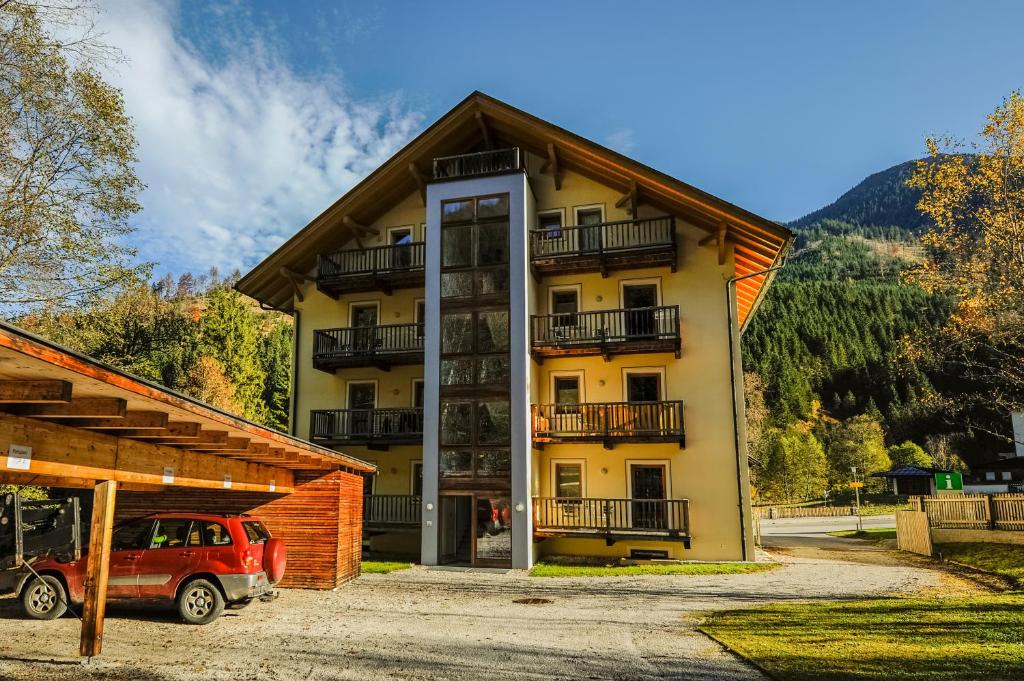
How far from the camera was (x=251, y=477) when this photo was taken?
12.0 m

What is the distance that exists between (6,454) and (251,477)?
5891 millimetres

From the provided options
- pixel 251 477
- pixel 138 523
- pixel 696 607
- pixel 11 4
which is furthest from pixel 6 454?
pixel 11 4

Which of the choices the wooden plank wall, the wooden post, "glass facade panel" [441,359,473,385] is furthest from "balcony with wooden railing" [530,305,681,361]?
the wooden post

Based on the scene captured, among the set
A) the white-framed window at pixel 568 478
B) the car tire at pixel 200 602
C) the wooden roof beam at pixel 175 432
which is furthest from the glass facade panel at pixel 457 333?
the wooden roof beam at pixel 175 432

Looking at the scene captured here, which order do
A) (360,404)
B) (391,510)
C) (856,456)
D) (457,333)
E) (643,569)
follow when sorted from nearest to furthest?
(643,569) < (457,333) < (391,510) < (360,404) < (856,456)

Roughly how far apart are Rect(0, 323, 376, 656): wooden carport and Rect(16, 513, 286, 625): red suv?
2.85ft

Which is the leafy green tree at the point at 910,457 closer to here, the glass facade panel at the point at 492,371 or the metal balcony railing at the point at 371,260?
the glass facade panel at the point at 492,371

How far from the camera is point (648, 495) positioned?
1972 cm

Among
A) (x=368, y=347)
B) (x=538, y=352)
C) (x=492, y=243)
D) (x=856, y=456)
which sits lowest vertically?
(x=856, y=456)

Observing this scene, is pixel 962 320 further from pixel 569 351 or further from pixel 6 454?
pixel 6 454

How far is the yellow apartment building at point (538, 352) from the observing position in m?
19.0

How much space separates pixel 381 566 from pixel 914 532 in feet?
56.6

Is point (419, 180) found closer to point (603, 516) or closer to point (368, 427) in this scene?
point (368, 427)

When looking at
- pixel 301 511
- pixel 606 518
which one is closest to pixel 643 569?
pixel 606 518
